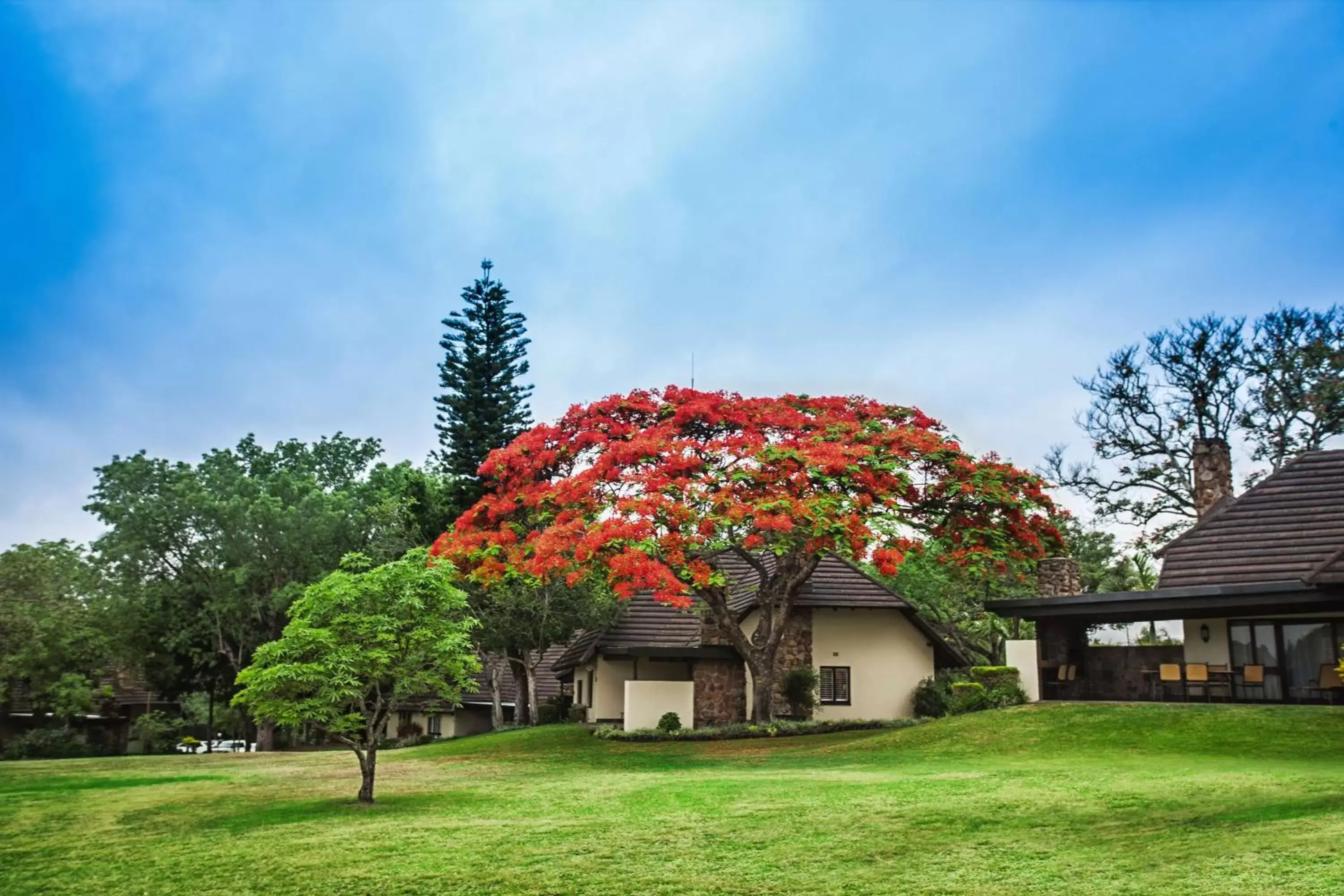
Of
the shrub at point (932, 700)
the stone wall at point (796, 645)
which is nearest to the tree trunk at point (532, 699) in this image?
the stone wall at point (796, 645)

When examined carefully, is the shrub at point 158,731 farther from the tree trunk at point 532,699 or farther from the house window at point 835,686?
the house window at point 835,686

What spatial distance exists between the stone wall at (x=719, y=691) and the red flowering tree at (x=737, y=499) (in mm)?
2487

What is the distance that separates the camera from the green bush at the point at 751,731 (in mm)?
21844

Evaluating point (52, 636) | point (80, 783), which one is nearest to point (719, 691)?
point (80, 783)

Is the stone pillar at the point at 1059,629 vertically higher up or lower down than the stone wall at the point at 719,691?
higher up

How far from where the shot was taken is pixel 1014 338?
66.0ft

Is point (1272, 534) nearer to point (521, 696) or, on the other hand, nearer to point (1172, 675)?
point (1172, 675)

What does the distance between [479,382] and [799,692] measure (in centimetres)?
1215

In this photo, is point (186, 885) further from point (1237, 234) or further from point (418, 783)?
point (1237, 234)

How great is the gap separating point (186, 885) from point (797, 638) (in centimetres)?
1822

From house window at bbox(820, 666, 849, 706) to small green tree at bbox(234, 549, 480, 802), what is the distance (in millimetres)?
13527

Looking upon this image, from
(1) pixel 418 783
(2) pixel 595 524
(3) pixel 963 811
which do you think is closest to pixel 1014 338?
(2) pixel 595 524

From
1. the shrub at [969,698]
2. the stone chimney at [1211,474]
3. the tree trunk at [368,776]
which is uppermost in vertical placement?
the stone chimney at [1211,474]

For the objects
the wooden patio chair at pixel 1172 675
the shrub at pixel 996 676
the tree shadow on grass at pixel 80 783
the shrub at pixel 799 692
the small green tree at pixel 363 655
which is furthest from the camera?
the shrub at pixel 799 692
